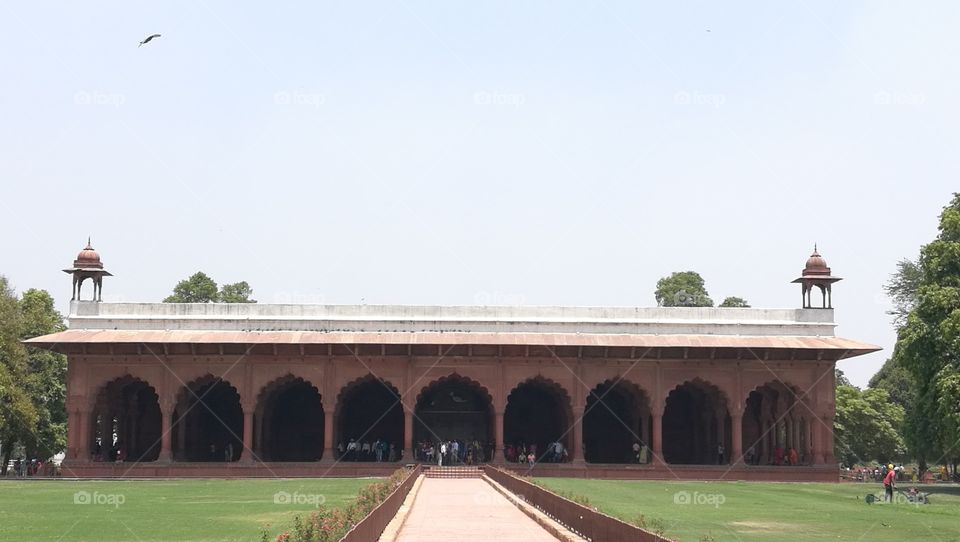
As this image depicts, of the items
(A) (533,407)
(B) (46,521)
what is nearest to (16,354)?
(A) (533,407)

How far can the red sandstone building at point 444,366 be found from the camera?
42125mm

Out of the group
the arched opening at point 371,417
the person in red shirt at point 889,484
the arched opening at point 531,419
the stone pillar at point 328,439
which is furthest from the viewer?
the arched opening at point 531,419

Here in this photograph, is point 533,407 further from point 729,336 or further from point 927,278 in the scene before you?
point 927,278

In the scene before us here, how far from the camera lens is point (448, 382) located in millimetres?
47219

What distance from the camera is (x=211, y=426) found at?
4794 cm

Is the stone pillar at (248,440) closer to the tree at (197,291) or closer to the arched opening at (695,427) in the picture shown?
the arched opening at (695,427)

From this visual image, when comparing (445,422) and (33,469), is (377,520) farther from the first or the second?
(33,469)

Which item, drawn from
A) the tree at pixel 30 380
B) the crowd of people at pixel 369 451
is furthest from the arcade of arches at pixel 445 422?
the tree at pixel 30 380

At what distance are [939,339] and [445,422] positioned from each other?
19.8 m

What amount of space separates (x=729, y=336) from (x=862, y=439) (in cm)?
2877

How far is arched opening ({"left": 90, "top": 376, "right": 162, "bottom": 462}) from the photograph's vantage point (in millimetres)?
44625

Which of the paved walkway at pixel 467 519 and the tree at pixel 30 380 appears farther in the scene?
the tree at pixel 30 380

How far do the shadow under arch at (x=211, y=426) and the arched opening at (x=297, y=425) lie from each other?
58.8 inches

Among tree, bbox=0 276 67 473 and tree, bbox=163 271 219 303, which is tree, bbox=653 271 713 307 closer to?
tree, bbox=163 271 219 303
